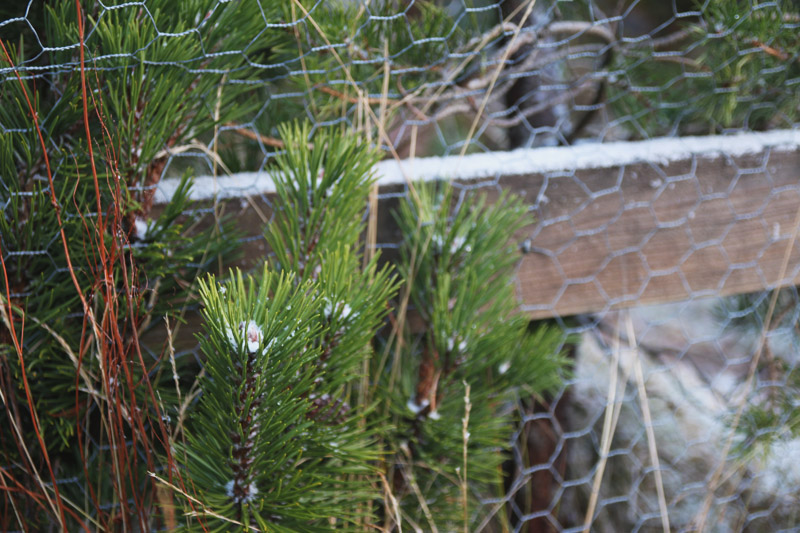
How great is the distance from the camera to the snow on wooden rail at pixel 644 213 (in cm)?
74

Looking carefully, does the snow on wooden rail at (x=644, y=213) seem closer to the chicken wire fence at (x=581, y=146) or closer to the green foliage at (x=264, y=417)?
the chicken wire fence at (x=581, y=146)

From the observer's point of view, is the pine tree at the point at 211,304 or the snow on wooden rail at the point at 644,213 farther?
the snow on wooden rail at the point at 644,213

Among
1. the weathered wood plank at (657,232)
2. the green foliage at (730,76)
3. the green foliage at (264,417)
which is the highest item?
the green foliage at (730,76)

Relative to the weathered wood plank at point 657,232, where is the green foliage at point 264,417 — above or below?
below

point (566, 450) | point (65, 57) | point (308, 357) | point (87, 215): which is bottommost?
point (566, 450)

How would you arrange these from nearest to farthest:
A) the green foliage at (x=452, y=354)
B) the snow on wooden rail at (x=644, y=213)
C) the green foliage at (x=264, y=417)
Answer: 1. the green foliage at (x=264, y=417)
2. the green foliage at (x=452, y=354)
3. the snow on wooden rail at (x=644, y=213)

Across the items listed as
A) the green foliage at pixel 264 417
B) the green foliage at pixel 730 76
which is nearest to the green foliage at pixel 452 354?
the green foliage at pixel 264 417

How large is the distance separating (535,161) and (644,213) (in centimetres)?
16

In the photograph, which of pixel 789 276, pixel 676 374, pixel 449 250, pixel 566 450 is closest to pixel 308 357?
pixel 449 250

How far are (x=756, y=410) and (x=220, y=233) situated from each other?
828 millimetres

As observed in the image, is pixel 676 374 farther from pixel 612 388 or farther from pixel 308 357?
pixel 308 357

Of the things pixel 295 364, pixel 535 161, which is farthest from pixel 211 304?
pixel 535 161

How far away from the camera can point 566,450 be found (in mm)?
1235

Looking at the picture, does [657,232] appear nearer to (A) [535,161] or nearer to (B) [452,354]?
(A) [535,161]
